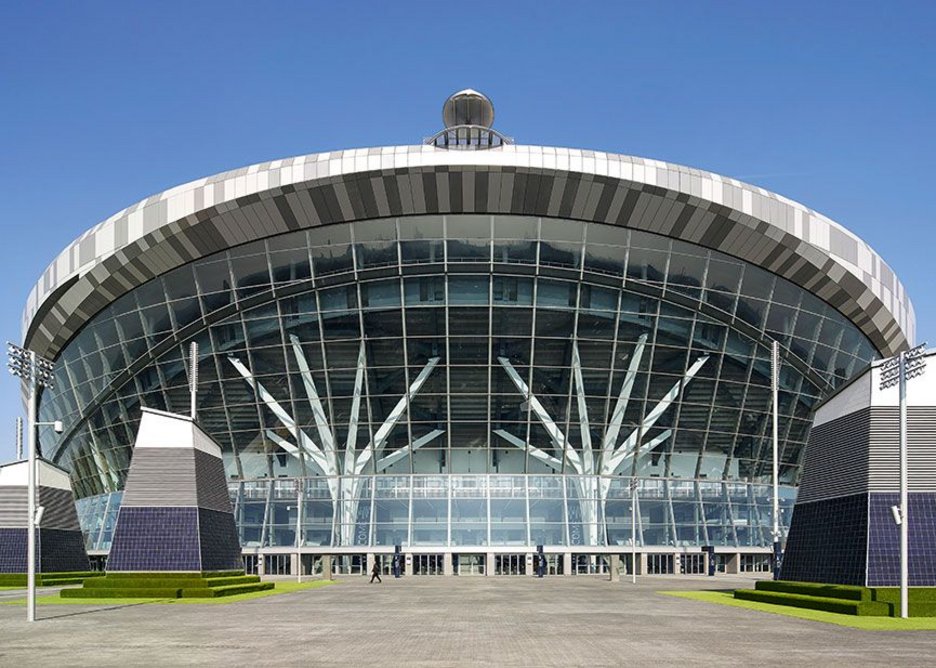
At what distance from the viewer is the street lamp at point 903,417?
3222cm

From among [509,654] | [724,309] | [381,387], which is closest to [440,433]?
[381,387]

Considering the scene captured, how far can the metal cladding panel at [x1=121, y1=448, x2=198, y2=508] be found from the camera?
44750 millimetres

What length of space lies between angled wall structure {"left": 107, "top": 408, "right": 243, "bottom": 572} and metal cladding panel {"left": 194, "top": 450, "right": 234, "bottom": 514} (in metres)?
0.05

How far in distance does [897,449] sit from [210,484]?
28602mm

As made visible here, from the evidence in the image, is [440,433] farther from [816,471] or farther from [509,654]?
[509,654]

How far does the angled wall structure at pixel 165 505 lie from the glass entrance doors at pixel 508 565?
91.1 feet

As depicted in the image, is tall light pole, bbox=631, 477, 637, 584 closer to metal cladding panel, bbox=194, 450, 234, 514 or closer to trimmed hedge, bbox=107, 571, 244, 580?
metal cladding panel, bbox=194, 450, 234, 514

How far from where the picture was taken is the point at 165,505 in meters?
44.7

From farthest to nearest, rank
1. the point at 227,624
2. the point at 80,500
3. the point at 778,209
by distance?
the point at 80,500 < the point at 778,209 < the point at 227,624

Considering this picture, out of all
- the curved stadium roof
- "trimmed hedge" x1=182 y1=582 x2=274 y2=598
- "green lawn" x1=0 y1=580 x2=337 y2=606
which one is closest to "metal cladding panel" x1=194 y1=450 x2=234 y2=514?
"trimmed hedge" x1=182 y1=582 x2=274 y2=598

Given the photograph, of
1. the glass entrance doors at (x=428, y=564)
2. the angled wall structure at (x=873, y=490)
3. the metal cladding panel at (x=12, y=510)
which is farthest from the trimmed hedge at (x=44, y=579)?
the angled wall structure at (x=873, y=490)

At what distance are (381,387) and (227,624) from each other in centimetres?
3960

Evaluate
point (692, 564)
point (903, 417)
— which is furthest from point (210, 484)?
point (692, 564)

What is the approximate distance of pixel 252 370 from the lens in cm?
6988
